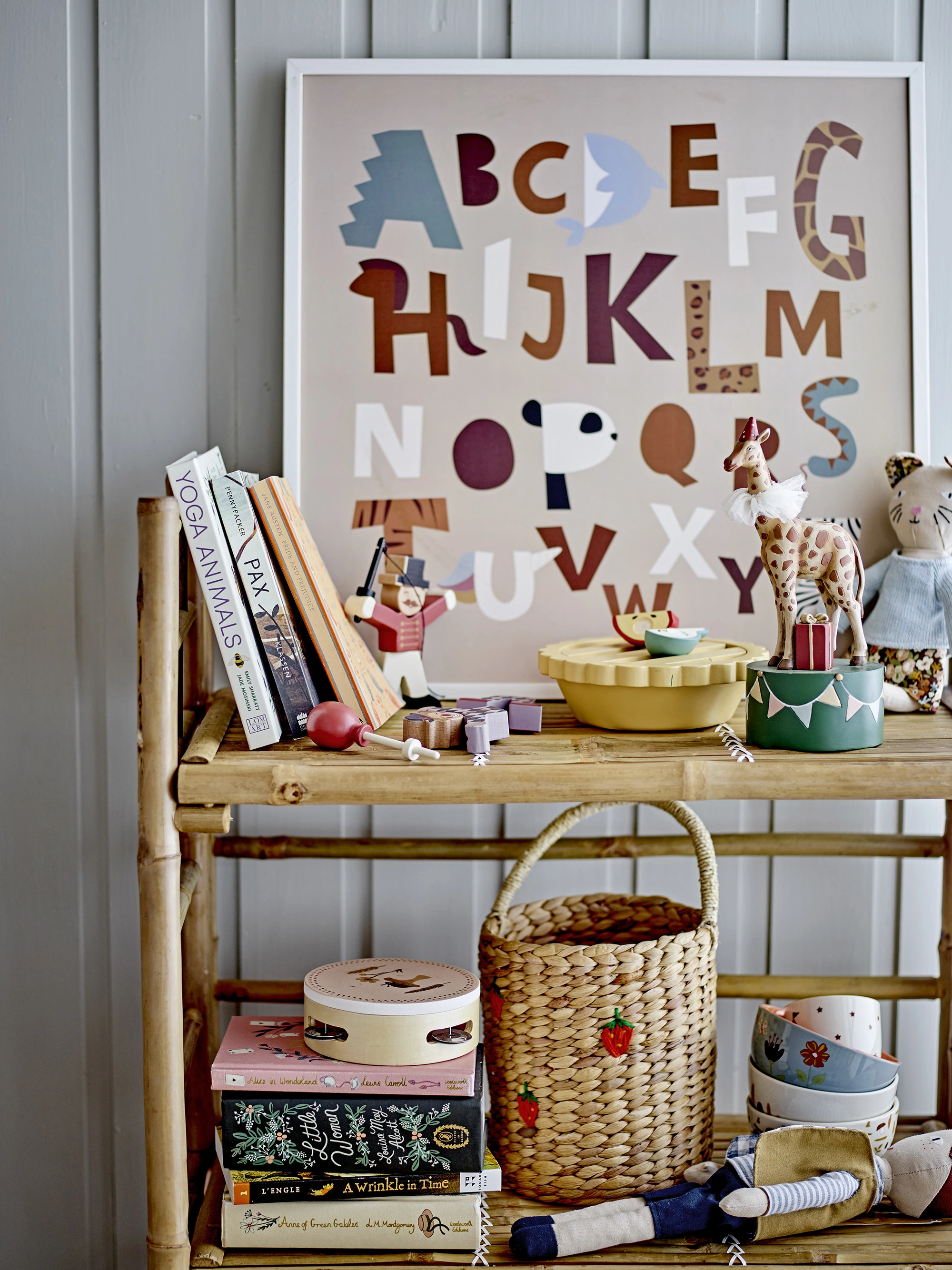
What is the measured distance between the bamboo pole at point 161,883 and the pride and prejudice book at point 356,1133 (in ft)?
0.22

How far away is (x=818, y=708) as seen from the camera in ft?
3.14

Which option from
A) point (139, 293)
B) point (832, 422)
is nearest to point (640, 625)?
point (832, 422)

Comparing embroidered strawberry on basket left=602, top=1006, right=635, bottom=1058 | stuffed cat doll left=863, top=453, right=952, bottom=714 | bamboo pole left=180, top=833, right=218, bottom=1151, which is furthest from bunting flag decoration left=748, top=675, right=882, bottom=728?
bamboo pole left=180, top=833, right=218, bottom=1151

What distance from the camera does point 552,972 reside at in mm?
1029

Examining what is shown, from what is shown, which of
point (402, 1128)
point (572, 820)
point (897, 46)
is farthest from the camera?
point (897, 46)

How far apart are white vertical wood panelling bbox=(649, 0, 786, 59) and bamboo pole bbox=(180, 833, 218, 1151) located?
1091 mm

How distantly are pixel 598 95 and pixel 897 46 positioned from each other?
37 centimetres

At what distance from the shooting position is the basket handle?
3.65 ft

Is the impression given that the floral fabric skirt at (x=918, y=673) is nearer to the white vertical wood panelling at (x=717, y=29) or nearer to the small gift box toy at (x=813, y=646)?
the small gift box toy at (x=813, y=646)

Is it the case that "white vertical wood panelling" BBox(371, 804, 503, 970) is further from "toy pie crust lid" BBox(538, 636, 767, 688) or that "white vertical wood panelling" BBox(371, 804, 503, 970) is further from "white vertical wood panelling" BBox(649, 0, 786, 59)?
"white vertical wood panelling" BBox(649, 0, 786, 59)

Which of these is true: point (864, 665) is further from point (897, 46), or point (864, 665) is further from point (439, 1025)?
point (897, 46)

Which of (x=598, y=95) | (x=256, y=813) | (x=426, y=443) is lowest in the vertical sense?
(x=256, y=813)

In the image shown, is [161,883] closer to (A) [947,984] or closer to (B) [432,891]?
(B) [432,891]

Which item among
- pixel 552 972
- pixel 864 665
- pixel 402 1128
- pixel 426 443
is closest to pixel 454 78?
pixel 426 443
